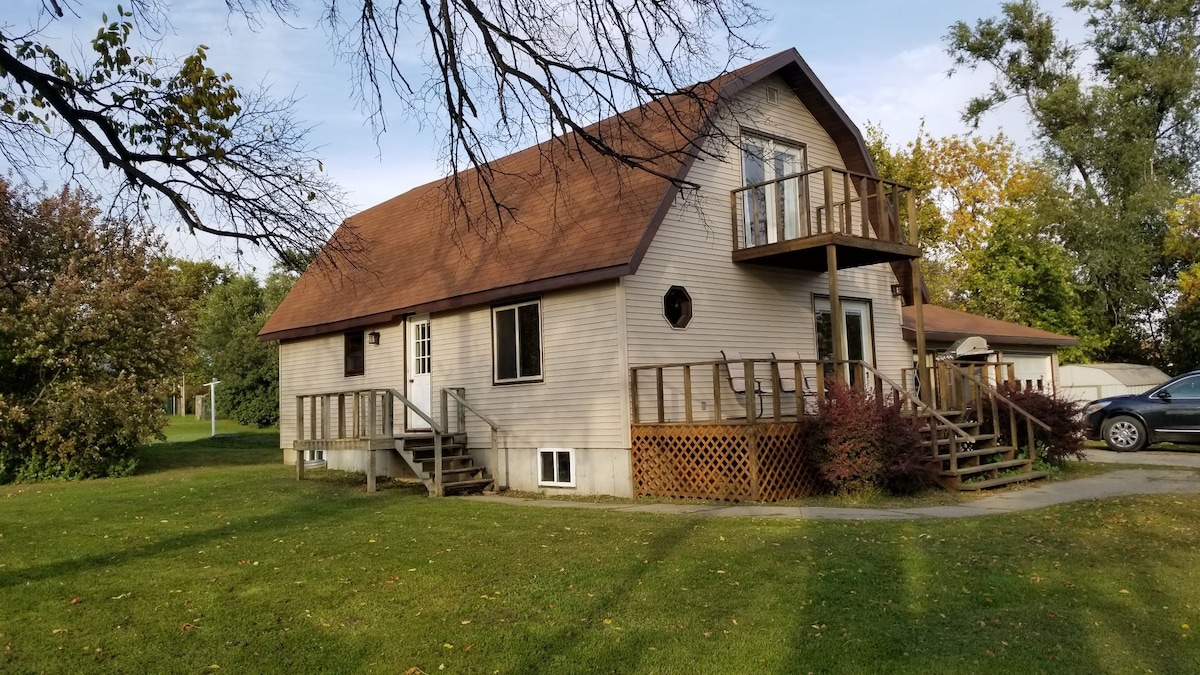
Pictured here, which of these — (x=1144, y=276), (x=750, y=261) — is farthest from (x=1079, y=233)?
(x=750, y=261)

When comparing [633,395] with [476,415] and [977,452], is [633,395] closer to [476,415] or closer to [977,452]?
[476,415]

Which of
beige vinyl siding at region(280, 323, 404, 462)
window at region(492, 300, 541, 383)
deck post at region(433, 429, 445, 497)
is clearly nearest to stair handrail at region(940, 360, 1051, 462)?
window at region(492, 300, 541, 383)

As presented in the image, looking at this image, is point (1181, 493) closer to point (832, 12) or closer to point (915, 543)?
point (915, 543)

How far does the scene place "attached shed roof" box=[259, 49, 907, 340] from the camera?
13.0 metres

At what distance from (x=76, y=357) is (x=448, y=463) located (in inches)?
353

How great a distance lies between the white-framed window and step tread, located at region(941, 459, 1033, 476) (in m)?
5.51

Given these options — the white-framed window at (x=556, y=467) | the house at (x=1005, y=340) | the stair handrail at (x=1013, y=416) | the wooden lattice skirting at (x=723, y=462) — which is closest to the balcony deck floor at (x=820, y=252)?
the stair handrail at (x=1013, y=416)

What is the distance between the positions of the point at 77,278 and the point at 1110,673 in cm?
1906

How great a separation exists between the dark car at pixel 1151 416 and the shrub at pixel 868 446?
6.66 meters

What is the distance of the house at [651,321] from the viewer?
41.8 feet

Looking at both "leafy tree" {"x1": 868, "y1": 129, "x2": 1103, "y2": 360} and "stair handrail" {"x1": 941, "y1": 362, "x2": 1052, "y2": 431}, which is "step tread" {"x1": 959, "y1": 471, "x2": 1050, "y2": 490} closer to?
Answer: "stair handrail" {"x1": 941, "y1": 362, "x2": 1052, "y2": 431}

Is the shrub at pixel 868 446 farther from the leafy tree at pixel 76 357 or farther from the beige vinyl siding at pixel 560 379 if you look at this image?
the leafy tree at pixel 76 357

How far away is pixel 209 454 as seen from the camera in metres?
23.5

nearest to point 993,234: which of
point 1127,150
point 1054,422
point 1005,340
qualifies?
point 1127,150
